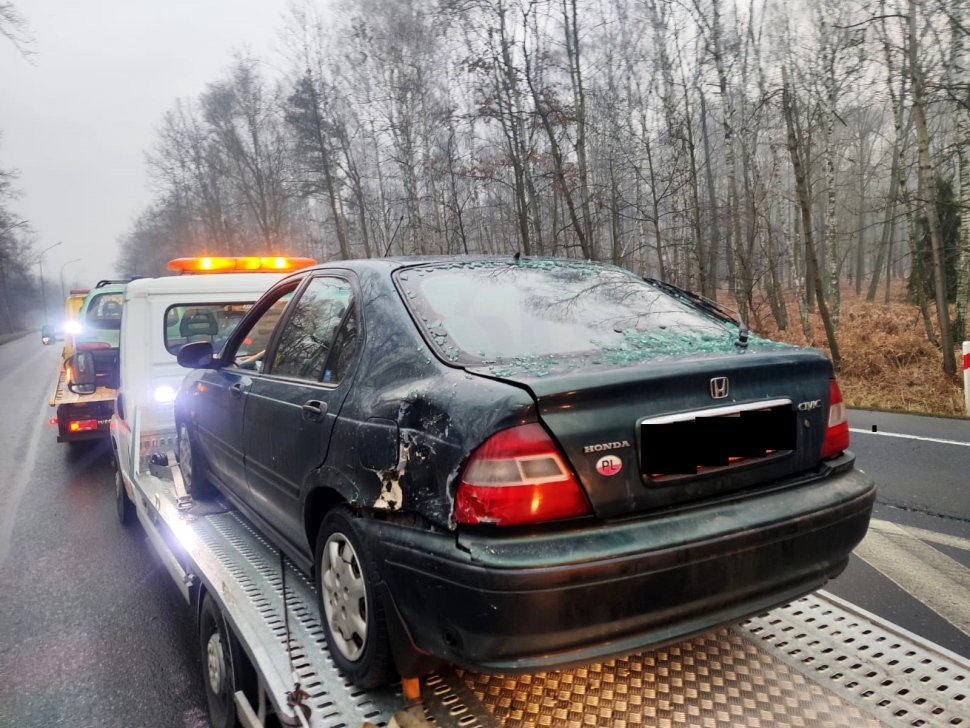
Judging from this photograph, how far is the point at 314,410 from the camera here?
2375 mm

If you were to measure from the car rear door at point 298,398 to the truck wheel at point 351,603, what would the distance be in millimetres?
268

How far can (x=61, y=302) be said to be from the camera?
3915 inches

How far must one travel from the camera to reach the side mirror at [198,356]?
3.72 meters

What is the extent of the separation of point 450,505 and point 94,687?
252cm

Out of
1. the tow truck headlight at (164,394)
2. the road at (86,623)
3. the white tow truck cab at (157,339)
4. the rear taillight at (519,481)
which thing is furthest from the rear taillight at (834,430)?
the tow truck headlight at (164,394)

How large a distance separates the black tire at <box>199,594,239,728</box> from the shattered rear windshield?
145 centimetres

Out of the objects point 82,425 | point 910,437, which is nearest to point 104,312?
point 82,425

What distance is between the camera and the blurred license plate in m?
1.82

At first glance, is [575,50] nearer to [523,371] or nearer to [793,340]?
[793,340]

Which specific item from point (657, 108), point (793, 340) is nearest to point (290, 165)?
point (657, 108)

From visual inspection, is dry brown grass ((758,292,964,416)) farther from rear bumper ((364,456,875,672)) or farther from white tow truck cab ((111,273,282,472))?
white tow truck cab ((111,273,282,472))

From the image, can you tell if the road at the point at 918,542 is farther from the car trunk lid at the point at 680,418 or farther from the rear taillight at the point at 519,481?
the rear taillight at the point at 519,481

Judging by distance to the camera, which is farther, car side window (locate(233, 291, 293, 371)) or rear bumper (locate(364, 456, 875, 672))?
car side window (locate(233, 291, 293, 371))

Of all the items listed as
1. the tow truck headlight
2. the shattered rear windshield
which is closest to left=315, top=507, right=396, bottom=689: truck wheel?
the shattered rear windshield
